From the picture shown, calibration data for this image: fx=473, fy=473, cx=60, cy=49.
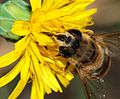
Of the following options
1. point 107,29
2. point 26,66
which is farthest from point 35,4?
point 107,29

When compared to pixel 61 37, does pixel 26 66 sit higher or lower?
lower

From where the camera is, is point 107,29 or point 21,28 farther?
point 107,29

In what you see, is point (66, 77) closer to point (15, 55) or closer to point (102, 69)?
point (102, 69)

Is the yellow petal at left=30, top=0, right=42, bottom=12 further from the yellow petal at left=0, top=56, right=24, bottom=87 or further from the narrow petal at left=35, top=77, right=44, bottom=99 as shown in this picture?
the narrow petal at left=35, top=77, right=44, bottom=99

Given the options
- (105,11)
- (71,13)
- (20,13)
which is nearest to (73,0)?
(71,13)

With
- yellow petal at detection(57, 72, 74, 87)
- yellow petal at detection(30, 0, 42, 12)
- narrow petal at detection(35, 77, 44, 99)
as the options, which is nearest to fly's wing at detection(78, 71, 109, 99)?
yellow petal at detection(57, 72, 74, 87)

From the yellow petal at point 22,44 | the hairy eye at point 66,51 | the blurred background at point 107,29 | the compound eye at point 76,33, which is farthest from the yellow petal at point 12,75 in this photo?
the blurred background at point 107,29

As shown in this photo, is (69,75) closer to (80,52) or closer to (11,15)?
(80,52)
